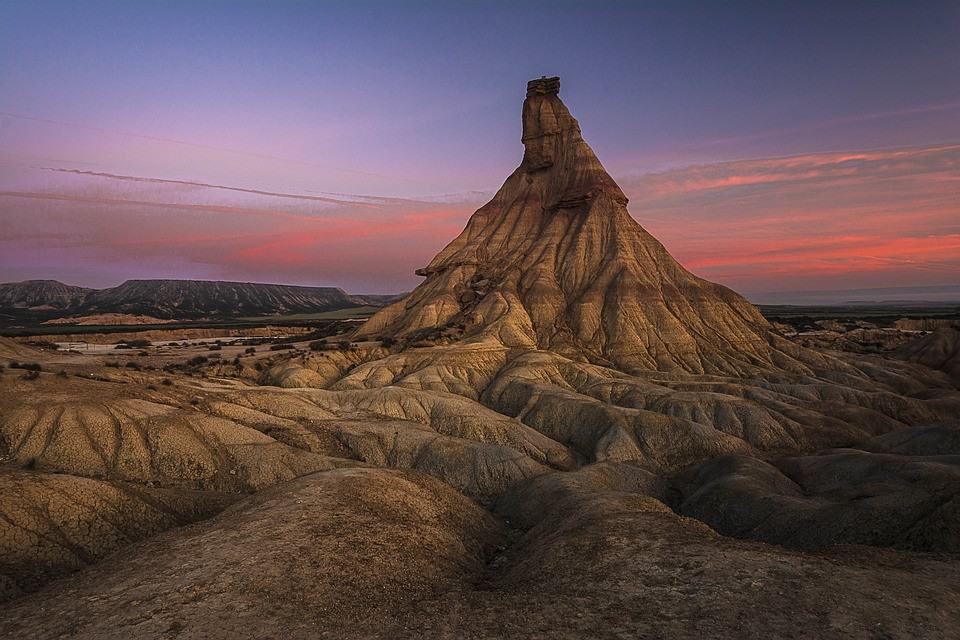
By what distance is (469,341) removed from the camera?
7375 centimetres

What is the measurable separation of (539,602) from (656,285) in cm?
7741

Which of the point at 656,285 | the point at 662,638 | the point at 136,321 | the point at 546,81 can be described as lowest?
the point at 136,321

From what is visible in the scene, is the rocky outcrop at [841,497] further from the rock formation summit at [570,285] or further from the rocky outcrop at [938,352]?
the rocky outcrop at [938,352]

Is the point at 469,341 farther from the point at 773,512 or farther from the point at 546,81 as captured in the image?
the point at 546,81

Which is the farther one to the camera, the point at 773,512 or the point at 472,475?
the point at 472,475

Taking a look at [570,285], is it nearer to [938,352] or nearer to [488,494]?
[488,494]

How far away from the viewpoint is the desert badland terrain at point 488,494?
1281cm

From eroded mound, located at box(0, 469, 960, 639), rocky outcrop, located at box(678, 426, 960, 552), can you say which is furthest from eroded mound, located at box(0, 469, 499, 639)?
rocky outcrop, located at box(678, 426, 960, 552)

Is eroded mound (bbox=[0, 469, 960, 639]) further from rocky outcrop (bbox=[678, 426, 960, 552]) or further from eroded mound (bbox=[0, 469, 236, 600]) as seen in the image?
rocky outcrop (bbox=[678, 426, 960, 552])

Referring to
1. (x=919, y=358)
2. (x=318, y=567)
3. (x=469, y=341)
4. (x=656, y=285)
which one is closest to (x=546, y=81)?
(x=656, y=285)

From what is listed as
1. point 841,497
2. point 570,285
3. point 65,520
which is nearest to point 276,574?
point 65,520

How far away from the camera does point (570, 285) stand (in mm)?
87500

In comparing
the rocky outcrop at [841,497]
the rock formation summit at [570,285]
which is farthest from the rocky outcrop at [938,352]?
the rocky outcrop at [841,497]

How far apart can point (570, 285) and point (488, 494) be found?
2254 inches
